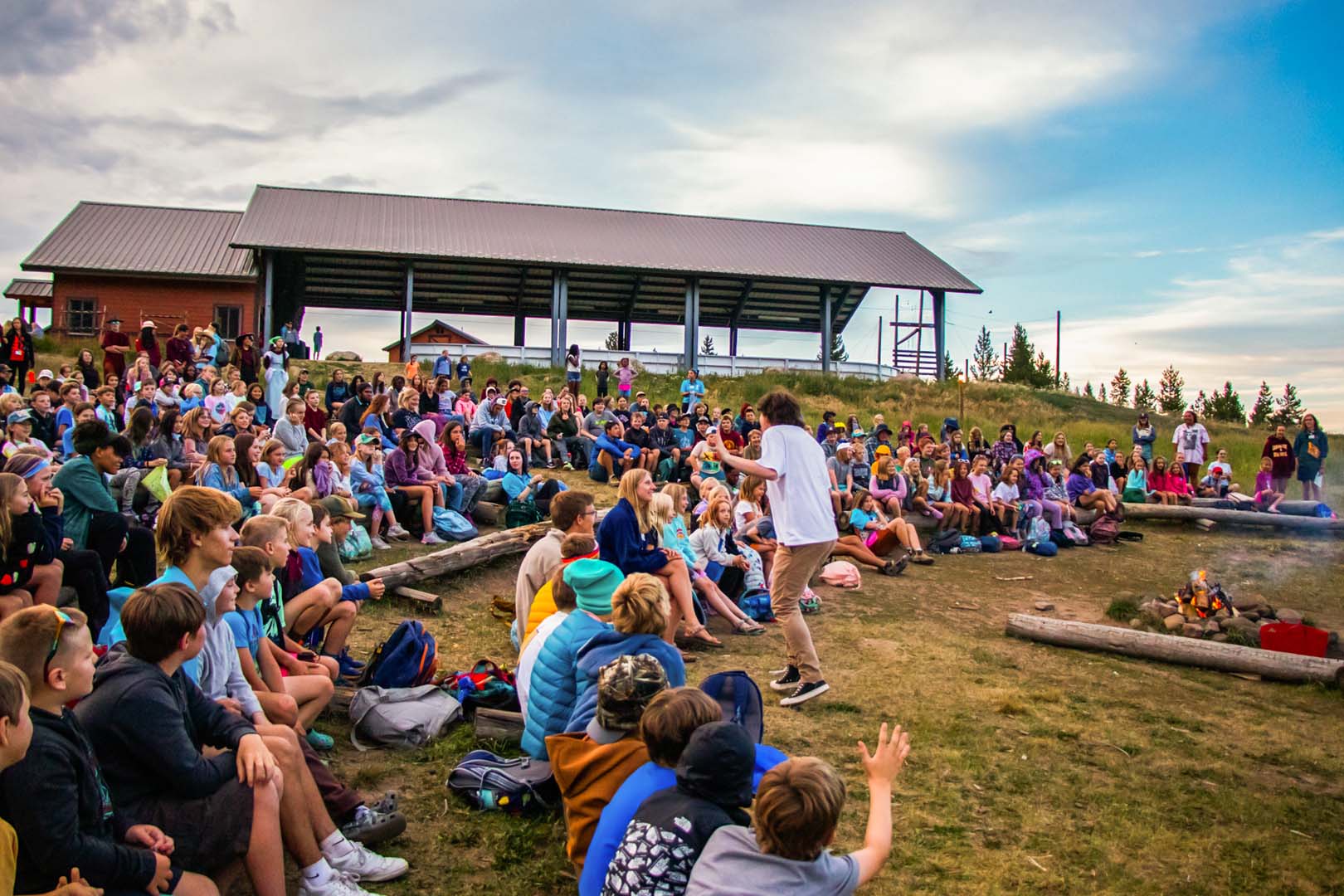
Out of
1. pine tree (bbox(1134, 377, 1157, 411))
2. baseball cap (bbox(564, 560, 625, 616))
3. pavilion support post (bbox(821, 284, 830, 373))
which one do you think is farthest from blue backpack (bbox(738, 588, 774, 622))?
pine tree (bbox(1134, 377, 1157, 411))

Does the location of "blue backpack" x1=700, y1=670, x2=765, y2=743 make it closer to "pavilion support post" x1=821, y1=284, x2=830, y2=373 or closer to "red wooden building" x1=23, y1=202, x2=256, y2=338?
"pavilion support post" x1=821, y1=284, x2=830, y2=373

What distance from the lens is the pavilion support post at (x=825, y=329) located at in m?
27.1

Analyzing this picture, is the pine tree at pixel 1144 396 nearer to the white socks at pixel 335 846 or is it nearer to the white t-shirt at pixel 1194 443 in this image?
the white t-shirt at pixel 1194 443

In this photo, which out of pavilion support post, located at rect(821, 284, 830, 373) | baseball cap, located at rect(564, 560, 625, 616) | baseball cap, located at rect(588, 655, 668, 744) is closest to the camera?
baseball cap, located at rect(588, 655, 668, 744)

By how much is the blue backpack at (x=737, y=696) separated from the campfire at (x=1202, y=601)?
6.62m

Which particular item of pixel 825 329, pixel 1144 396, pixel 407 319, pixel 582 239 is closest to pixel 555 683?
pixel 407 319

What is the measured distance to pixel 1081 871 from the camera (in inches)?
161

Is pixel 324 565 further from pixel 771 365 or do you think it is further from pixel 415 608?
pixel 771 365

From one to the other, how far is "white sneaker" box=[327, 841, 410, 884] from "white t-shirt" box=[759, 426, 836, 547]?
3.21 metres

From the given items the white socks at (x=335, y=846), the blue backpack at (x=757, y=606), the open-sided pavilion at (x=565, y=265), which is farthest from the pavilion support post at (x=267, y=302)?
the white socks at (x=335, y=846)

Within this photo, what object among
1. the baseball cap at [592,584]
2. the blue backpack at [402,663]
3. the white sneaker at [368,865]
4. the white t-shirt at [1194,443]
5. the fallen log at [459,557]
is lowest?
the white sneaker at [368,865]

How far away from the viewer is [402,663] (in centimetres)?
565

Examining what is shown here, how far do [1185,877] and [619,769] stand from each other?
251 cm

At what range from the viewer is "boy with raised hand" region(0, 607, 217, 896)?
8.58 ft
